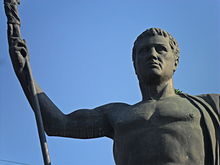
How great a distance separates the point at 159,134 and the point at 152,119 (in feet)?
0.89

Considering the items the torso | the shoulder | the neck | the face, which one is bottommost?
the torso

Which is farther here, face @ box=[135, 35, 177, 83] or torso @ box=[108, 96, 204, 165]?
face @ box=[135, 35, 177, 83]

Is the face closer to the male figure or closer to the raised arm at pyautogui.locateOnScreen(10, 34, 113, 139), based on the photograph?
the male figure

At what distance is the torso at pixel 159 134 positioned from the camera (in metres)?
7.31

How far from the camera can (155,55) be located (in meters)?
7.98

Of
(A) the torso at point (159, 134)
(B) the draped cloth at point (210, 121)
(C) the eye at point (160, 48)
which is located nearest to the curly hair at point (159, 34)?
(C) the eye at point (160, 48)

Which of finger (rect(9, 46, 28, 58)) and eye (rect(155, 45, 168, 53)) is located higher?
finger (rect(9, 46, 28, 58))

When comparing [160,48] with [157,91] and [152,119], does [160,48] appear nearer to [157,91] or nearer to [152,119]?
[157,91]

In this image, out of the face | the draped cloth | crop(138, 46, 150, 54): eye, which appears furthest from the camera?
crop(138, 46, 150, 54): eye

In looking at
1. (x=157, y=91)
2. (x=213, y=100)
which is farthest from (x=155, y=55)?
(x=213, y=100)

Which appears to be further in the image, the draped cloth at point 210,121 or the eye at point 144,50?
the eye at point 144,50

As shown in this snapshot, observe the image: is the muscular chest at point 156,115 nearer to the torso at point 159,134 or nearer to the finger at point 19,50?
the torso at point 159,134

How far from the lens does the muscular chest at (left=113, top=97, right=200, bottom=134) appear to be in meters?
7.57

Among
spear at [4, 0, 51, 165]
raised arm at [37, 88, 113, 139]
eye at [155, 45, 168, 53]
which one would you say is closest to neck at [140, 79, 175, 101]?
eye at [155, 45, 168, 53]
